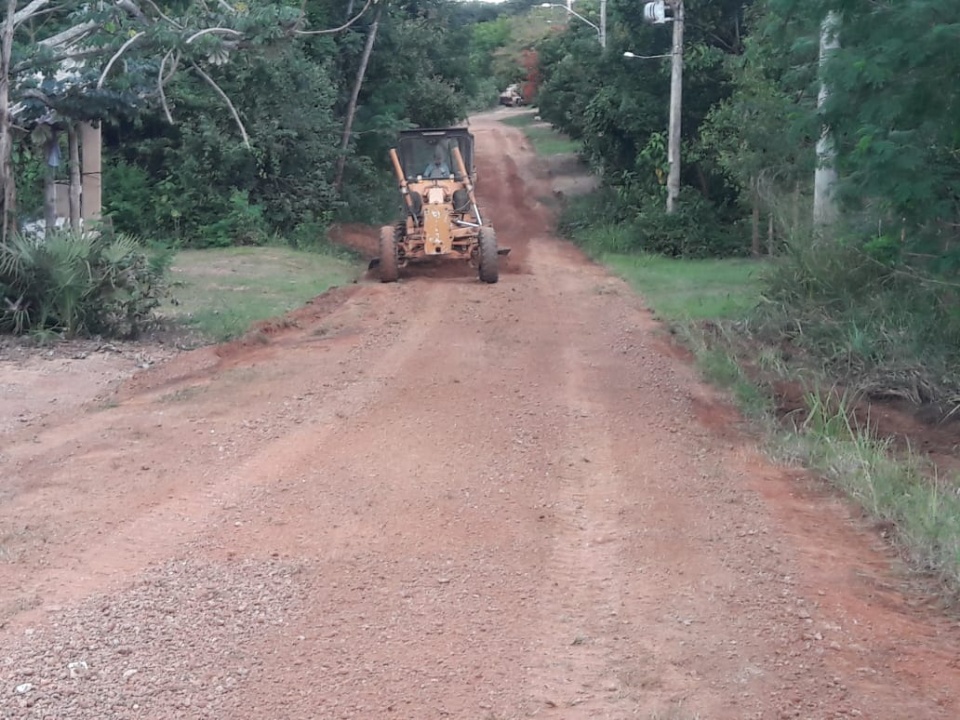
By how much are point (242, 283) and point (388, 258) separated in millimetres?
2682

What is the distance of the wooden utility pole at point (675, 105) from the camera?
28.2 m

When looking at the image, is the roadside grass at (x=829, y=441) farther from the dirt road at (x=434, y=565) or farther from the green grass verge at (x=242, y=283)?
the green grass verge at (x=242, y=283)

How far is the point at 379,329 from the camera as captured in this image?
608 inches

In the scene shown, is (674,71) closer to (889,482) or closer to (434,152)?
(434,152)

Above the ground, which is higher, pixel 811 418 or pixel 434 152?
pixel 434 152

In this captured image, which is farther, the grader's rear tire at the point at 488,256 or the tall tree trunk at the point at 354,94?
the tall tree trunk at the point at 354,94

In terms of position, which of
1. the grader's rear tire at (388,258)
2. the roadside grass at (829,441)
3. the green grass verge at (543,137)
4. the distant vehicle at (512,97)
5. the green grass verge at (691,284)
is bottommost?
the roadside grass at (829,441)

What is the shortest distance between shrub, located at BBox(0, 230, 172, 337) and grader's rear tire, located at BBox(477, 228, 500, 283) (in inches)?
274

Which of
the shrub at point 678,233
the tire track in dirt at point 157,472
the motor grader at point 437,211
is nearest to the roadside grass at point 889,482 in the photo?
the tire track in dirt at point 157,472

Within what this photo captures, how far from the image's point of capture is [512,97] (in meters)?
70.4

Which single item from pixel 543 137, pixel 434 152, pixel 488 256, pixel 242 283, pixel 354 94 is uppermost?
pixel 354 94

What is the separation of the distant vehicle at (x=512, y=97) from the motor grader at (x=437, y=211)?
48573 mm

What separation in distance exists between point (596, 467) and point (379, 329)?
23.4 ft

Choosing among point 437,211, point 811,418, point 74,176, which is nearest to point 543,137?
point 437,211
